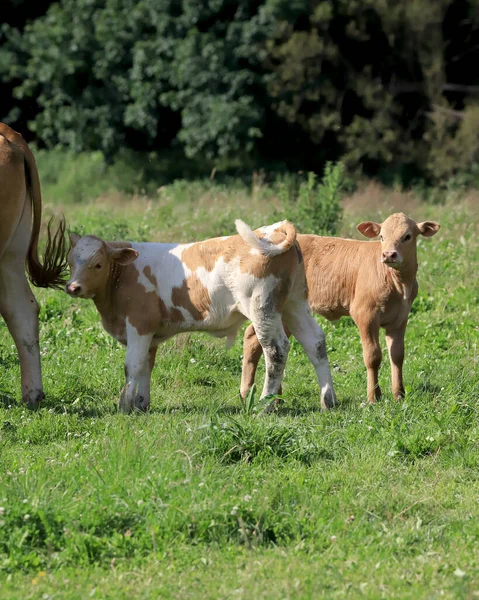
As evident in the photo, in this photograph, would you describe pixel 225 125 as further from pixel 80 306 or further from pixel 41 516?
pixel 41 516

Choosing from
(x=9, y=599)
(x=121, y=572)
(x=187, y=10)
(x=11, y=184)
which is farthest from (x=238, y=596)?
(x=187, y=10)

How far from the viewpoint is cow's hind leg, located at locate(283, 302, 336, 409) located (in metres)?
7.38

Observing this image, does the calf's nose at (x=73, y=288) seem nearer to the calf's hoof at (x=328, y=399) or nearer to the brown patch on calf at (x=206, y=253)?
the brown patch on calf at (x=206, y=253)

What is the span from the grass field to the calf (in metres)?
0.35

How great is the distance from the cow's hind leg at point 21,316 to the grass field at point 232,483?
0.73 feet

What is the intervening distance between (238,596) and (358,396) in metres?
3.73

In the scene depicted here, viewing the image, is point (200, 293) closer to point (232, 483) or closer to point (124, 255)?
point (124, 255)

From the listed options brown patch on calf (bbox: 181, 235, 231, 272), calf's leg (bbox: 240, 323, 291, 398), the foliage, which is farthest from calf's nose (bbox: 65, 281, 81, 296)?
the foliage

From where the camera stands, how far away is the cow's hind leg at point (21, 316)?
292 inches

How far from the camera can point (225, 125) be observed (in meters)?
26.3

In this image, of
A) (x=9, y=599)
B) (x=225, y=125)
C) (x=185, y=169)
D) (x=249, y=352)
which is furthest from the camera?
(x=185, y=169)

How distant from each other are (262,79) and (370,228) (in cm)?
1950

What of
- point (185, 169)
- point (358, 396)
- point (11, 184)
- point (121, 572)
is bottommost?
point (185, 169)

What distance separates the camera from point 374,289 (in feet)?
25.7
